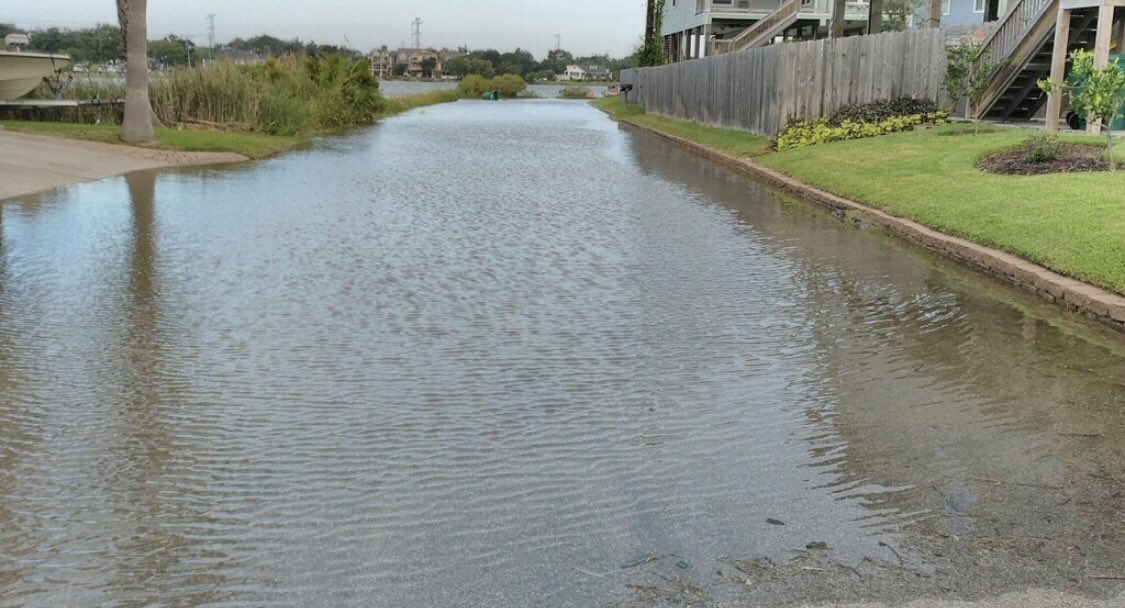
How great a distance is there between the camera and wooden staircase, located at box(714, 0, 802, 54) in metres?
48.2

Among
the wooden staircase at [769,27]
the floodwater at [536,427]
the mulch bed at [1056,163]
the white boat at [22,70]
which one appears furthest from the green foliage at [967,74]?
the wooden staircase at [769,27]

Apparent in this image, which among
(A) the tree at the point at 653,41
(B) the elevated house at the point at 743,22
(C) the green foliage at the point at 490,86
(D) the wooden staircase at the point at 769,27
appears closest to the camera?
(D) the wooden staircase at the point at 769,27

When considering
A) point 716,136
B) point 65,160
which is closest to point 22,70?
point 65,160

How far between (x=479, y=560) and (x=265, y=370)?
123 inches

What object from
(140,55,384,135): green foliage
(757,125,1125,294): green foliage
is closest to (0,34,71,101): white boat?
(140,55,384,135): green foliage

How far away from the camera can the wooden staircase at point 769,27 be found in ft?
158

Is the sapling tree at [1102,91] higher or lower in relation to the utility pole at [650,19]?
lower

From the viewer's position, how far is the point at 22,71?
30031 millimetres

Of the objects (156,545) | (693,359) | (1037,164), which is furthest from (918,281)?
(156,545)

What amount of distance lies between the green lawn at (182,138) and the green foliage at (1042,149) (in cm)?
1593

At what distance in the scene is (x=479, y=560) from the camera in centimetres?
422

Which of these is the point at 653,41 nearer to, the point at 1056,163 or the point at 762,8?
the point at 762,8

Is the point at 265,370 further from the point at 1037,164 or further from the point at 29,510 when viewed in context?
the point at 1037,164

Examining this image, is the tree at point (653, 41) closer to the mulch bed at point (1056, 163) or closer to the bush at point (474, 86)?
the bush at point (474, 86)
